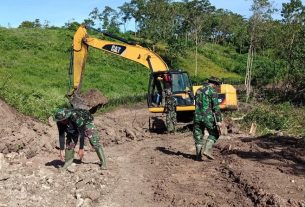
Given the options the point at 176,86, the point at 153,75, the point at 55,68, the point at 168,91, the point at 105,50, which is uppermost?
the point at 105,50

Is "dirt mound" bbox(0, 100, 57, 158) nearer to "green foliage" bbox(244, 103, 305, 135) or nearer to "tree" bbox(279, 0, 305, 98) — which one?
"green foliage" bbox(244, 103, 305, 135)

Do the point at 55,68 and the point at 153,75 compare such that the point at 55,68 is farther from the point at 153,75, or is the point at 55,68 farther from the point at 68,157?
the point at 68,157

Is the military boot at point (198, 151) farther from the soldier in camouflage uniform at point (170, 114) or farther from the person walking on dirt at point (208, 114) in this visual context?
the soldier in camouflage uniform at point (170, 114)

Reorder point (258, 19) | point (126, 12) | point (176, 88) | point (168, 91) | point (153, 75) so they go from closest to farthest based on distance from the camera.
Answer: point (168, 91) → point (176, 88) → point (153, 75) → point (258, 19) → point (126, 12)

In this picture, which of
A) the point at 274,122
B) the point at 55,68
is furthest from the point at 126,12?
the point at 274,122

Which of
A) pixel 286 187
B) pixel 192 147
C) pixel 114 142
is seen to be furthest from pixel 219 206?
pixel 114 142

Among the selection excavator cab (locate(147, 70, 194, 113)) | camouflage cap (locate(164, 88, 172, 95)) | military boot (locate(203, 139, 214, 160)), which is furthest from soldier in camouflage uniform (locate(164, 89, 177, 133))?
military boot (locate(203, 139, 214, 160))

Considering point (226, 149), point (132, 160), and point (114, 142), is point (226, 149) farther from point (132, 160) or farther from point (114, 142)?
point (114, 142)

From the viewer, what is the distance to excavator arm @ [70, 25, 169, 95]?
14.8 meters

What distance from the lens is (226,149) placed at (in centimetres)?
1134

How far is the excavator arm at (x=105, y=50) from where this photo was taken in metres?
14.8

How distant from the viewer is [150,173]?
31.1 feet

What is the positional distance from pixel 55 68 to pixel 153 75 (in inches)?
743

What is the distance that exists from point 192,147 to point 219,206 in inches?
198
